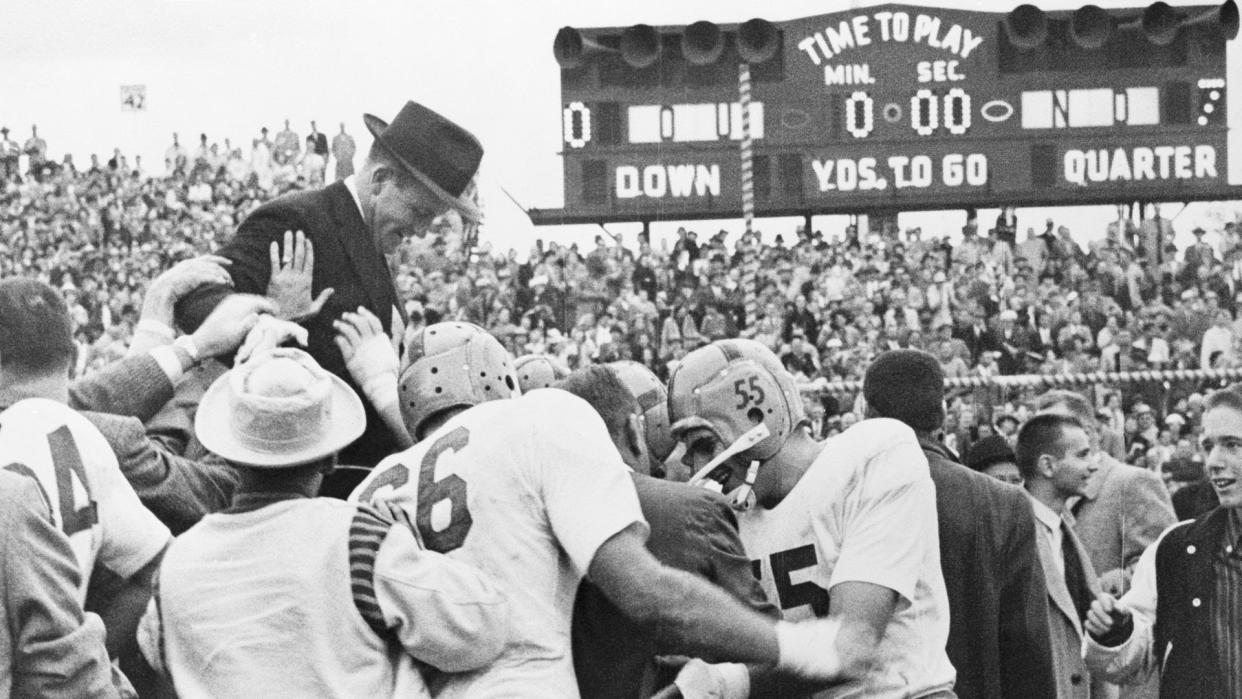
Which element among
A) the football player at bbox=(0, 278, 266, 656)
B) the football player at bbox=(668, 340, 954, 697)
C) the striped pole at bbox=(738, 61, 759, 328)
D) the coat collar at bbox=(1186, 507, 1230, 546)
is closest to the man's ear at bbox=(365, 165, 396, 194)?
the football player at bbox=(668, 340, 954, 697)

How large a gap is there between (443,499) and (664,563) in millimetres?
521

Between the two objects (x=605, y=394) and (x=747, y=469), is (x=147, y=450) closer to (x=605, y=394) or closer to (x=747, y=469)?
(x=605, y=394)

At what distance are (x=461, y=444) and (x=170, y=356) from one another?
1.37m

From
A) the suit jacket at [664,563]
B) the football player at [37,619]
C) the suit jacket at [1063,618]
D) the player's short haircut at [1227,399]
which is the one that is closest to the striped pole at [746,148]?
the suit jacket at [1063,618]

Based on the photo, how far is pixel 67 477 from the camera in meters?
4.18

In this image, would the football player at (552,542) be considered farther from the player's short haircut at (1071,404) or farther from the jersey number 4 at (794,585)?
the player's short haircut at (1071,404)

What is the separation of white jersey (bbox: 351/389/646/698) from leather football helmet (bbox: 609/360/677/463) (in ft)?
Result: 7.97

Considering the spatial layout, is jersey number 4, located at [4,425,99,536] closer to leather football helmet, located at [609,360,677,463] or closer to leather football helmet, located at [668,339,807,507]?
leather football helmet, located at [668,339,807,507]

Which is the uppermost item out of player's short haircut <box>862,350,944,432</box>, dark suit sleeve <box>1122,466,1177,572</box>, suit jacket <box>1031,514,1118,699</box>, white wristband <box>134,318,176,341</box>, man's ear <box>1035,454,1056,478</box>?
white wristband <box>134,318,176,341</box>

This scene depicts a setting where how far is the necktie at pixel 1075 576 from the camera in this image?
741 centimetres

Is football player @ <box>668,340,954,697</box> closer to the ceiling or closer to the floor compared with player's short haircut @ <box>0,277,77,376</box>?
closer to the floor

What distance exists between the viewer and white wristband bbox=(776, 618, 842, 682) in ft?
12.0

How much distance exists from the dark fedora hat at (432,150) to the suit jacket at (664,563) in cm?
135

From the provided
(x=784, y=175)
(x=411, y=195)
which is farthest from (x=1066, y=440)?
(x=784, y=175)
